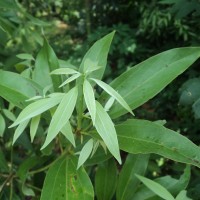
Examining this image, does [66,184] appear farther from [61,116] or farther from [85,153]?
[61,116]

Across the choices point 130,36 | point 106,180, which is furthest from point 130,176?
point 130,36

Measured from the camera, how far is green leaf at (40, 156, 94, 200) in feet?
2.54

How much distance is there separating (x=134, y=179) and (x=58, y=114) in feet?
1.10

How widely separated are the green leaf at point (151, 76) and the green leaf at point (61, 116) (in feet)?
0.57

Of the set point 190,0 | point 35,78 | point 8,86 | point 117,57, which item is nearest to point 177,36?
point 117,57

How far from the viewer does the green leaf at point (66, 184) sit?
774 mm

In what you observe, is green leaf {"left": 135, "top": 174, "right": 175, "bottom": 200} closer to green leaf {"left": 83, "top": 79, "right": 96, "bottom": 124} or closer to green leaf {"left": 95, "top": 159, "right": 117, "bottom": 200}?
green leaf {"left": 95, "top": 159, "right": 117, "bottom": 200}

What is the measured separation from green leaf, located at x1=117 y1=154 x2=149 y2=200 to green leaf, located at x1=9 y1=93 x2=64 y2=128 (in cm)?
30

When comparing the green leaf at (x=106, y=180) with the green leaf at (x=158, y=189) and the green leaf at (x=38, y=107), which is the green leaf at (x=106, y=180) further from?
the green leaf at (x=38, y=107)

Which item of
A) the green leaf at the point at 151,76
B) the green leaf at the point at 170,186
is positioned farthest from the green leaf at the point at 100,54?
the green leaf at the point at 170,186

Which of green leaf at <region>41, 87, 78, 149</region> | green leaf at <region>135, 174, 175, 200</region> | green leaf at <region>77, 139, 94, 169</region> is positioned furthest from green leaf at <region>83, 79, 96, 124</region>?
green leaf at <region>135, 174, 175, 200</region>

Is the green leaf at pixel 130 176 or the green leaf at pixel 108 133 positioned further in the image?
the green leaf at pixel 130 176

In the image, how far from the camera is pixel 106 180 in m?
0.95

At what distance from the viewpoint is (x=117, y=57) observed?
7.72ft
